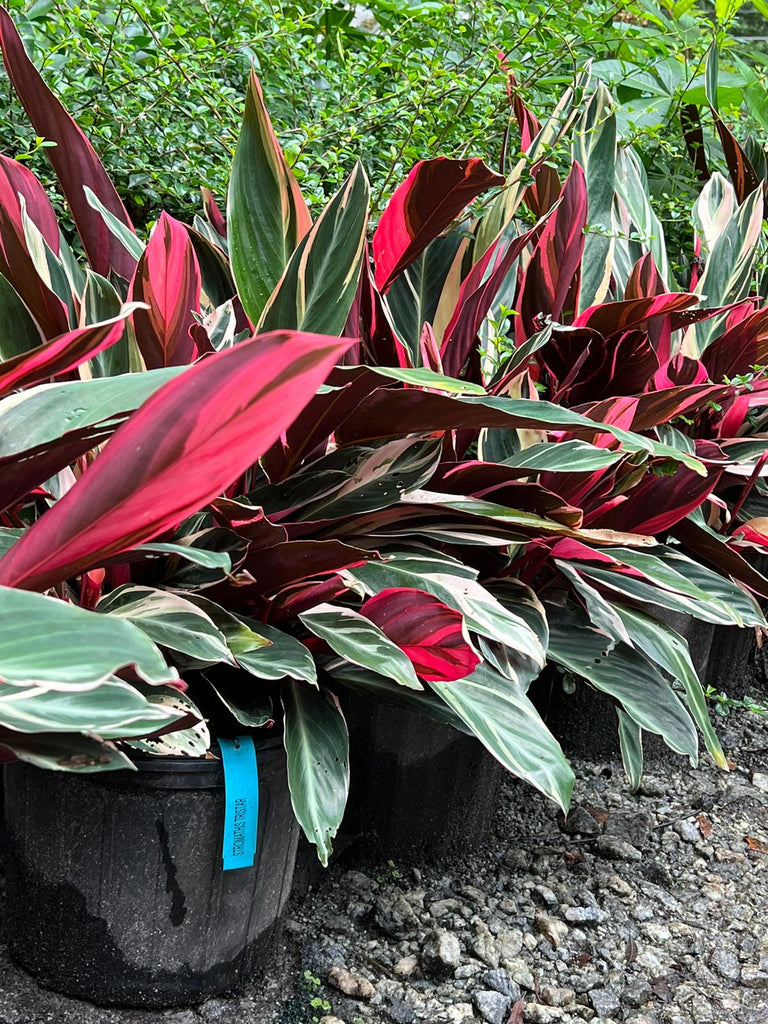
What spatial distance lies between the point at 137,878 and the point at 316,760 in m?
0.20

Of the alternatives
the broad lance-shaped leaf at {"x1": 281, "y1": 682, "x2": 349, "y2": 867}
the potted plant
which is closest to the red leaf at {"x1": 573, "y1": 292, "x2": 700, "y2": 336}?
the potted plant

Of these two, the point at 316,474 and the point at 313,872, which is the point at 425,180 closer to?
the point at 316,474

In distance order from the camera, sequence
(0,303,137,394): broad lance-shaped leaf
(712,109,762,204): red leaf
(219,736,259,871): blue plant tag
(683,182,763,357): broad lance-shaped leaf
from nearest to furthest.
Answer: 1. (0,303,137,394): broad lance-shaped leaf
2. (219,736,259,871): blue plant tag
3. (683,182,763,357): broad lance-shaped leaf
4. (712,109,762,204): red leaf

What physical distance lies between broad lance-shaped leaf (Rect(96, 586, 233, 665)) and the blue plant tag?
124mm

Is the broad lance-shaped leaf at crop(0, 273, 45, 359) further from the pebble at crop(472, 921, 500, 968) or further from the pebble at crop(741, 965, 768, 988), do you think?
the pebble at crop(741, 965, 768, 988)

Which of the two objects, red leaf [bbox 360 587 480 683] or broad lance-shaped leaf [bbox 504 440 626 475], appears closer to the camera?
red leaf [bbox 360 587 480 683]

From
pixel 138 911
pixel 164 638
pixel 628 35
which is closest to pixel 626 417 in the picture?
pixel 164 638

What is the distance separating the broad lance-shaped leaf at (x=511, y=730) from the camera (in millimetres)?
965

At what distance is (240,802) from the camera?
0.92 metres

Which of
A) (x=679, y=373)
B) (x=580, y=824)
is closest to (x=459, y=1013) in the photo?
(x=580, y=824)

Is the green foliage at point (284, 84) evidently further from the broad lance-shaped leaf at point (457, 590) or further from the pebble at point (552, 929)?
the pebble at point (552, 929)

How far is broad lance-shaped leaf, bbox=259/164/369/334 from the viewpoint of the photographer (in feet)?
3.20

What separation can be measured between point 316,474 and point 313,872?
1.80 ft

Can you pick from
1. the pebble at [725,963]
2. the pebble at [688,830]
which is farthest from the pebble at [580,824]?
the pebble at [725,963]
